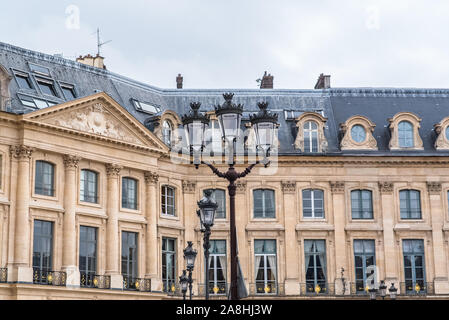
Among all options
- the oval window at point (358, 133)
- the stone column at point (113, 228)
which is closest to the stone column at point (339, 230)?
the oval window at point (358, 133)

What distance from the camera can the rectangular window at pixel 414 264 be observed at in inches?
1570

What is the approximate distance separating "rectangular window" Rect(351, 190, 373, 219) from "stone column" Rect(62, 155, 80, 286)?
45.1 feet

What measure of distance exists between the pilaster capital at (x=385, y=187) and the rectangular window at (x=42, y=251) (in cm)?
1613

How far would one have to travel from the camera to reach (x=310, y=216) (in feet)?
132

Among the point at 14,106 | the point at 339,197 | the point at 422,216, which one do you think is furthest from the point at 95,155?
the point at 422,216

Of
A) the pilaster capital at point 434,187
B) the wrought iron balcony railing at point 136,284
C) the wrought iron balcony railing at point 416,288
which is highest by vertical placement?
the pilaster capital at point 434,187

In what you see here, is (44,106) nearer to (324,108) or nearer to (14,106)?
(14,106)

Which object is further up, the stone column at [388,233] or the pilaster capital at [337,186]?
the pilaster capital at [337,186]

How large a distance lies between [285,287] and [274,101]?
392 inches

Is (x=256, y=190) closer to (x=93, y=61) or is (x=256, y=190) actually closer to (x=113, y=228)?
(x=113, y=228)

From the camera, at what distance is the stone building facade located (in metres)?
35.1

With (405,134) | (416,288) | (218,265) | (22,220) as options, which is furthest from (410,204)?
(22,220)

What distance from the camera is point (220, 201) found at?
40.2 meters

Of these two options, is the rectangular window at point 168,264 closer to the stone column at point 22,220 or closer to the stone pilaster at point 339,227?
the stone pilaster at point 339,227
